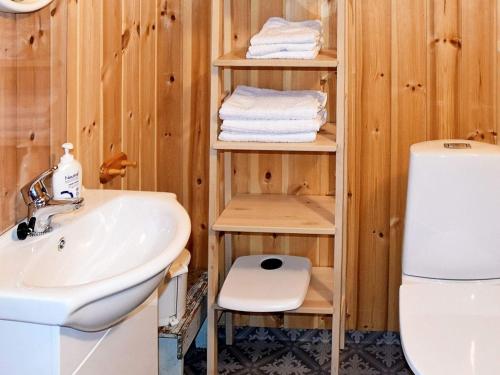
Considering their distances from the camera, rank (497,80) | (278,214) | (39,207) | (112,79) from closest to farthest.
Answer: (39,207) → (112,79) → (278,214) → (497,80)

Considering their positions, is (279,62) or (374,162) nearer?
(279,62)

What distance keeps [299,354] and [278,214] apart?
1.99 feet

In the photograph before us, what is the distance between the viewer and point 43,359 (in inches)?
45.8

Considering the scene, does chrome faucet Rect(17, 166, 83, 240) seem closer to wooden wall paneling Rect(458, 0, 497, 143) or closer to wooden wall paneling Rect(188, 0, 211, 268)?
wooden wall paneling Rect(188, 0, 211, 268)

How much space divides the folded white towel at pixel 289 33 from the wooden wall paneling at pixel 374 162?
0.26 meters

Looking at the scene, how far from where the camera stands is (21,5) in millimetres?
1433

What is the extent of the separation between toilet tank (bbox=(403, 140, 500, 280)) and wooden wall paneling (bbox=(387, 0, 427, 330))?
35 centimetres

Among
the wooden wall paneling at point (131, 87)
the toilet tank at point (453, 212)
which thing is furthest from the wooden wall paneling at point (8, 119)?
the toilet tank at point (453, 212)

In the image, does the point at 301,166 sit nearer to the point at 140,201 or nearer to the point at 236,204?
the point at 236,204

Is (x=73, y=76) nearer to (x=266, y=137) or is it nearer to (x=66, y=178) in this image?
(x=66, y=178)

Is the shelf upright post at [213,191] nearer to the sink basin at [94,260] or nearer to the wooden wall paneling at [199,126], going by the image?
the wooden wall paneling at [199,126]

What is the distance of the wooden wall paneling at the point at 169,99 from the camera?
261cm

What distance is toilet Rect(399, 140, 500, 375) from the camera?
2.03 metres

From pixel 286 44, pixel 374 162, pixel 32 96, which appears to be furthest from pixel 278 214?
pixel 32 96
